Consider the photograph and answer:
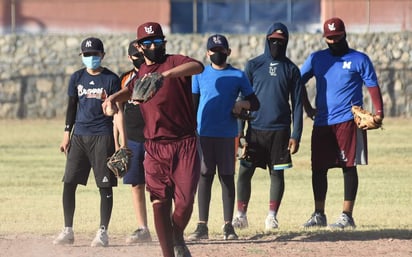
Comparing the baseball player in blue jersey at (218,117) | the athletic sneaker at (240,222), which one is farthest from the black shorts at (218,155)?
the athletic sneaker at (240,222)

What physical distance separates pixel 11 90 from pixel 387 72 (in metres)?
9.51

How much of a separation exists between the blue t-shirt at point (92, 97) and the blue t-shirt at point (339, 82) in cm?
227

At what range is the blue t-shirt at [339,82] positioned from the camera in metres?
13.1

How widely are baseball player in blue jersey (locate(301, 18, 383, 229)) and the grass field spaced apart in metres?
0.50

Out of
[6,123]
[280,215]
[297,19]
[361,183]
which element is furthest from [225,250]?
[297,19]

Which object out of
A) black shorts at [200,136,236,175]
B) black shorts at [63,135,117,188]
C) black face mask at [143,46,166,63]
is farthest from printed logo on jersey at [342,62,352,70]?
black face mask at [143,46,166,63]

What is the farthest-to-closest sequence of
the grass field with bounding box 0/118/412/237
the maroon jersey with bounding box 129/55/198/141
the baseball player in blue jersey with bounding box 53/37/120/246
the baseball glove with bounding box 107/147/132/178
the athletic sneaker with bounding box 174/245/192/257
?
the grass field with bounding box 0/118/412/237 → the baseball player in blue jersey with bounding box 53/37/120/246 → the baseball glove with bounding box 107/147/132/178 → the athletic sneaker with bounding box 174/245/192/257 → the maroon jersey with bounding box 129/55/198/141

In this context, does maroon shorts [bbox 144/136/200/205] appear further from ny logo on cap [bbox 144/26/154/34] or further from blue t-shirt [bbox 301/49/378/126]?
blue t-shirt [bbox 301/49/378/126]

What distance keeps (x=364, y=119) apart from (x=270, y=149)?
103cm

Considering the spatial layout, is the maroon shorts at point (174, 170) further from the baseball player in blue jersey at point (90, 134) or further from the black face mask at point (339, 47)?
the black face mask at point (339, 47)

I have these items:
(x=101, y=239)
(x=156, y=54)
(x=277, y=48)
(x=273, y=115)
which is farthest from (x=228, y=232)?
(x=156, y=54)

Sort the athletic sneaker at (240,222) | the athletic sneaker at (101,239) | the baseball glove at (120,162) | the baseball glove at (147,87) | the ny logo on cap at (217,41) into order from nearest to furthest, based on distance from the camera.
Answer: the baseball glove at (147,87)
the baseball glove at (120,162)
the athletic sneaker at (101,239)
the ny logo on cap at (217,41)
the athletic sneaker at (240,222)

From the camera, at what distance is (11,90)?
105 feet

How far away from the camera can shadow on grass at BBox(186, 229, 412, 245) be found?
39.9ft
